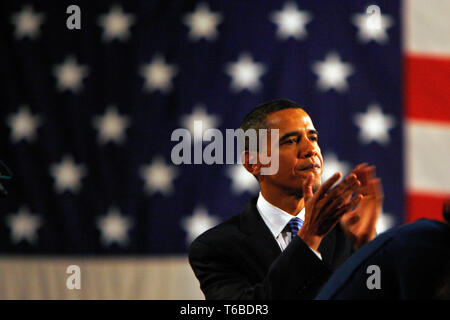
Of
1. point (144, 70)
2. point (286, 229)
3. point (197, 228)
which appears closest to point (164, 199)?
point (197, 228)

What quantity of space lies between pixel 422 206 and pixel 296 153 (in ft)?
3.30

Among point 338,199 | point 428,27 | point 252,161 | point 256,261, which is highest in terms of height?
point 428,27

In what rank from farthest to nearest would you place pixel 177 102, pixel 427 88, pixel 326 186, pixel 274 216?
pixel 427 88 → pixel 177 102 → pixel 274 216 → pixel 326 186

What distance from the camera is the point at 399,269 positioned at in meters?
0.70

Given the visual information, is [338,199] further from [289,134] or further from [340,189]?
[289,134]

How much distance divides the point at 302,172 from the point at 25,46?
1.39 metres

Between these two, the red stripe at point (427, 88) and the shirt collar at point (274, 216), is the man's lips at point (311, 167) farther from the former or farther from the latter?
the red stripe at point (427, 88)

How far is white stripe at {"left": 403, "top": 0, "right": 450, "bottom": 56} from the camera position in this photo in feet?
6.70

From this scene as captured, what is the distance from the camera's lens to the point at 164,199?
1.94m

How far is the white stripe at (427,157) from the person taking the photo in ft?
6.51

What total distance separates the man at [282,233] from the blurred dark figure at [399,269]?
1.06 ft

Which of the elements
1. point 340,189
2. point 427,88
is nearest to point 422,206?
point 427,88

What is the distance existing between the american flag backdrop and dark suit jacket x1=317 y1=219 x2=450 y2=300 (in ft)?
3.65

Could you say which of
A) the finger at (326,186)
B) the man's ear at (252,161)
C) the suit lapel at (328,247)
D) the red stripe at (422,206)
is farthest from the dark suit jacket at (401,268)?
→ the red stripe at (422,206)
